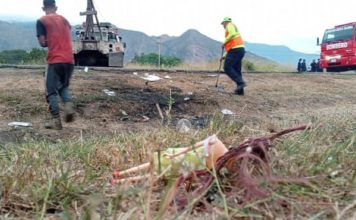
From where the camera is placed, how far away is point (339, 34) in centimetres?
2489

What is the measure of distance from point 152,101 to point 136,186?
23.7 feet

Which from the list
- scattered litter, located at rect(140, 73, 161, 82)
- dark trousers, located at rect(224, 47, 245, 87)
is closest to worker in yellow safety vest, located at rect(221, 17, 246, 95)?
dark trousers, located at rect(224, 47, 245, 87)

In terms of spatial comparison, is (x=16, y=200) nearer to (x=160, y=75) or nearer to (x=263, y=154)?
(x=263, y=154)

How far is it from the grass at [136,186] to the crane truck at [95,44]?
1870 centimetres

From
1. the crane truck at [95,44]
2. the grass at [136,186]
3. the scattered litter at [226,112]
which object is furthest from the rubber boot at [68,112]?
the crane truck at [95,44]

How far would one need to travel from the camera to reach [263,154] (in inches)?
92.5

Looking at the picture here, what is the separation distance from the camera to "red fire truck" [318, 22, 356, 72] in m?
24.2

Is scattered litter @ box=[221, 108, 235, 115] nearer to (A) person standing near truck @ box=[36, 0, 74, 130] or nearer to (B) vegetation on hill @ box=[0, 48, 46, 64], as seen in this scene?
(A) person standing near truck @ box=[36, 0, 74, 130]

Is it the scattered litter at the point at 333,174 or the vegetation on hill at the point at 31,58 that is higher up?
the scattered litter at the point at 333,174

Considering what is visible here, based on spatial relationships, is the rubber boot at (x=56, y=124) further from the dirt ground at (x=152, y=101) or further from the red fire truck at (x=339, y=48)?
the red fire truck at (x=339, y=48)

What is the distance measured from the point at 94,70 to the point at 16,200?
1137 cm

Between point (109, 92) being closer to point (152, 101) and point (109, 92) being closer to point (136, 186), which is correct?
point (152, 101)

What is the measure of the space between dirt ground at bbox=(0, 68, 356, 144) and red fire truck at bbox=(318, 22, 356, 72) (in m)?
11.0

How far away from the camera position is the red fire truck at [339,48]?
79.4 feet
